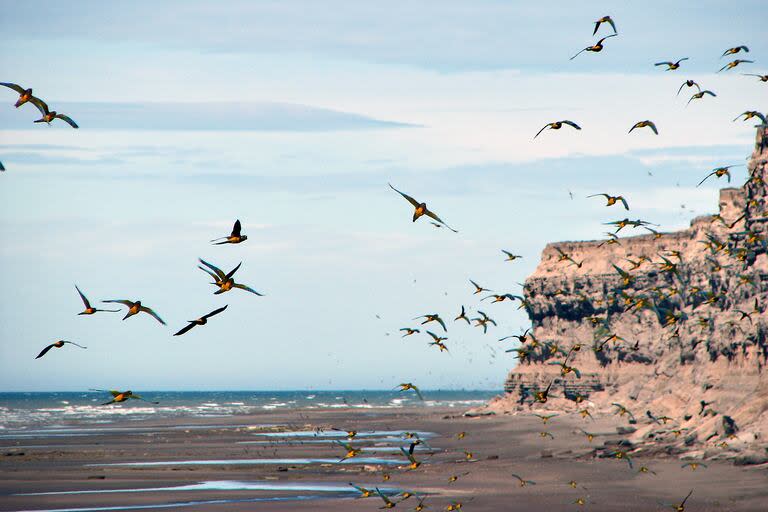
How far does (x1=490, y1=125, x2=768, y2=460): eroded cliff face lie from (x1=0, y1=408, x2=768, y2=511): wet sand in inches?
175

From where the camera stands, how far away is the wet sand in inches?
1316

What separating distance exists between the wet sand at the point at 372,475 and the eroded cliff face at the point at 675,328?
14.6 feet

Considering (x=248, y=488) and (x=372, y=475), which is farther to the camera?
(x=372, y=475)

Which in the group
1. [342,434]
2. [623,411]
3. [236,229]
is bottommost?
[342,434]

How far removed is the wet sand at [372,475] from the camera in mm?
33438

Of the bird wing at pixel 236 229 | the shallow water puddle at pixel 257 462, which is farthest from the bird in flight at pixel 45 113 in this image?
the shallow water puddle at pixel 257 462

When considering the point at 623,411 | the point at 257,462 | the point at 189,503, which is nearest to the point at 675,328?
the point at 623,411

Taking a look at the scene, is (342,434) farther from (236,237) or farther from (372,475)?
(236,237)

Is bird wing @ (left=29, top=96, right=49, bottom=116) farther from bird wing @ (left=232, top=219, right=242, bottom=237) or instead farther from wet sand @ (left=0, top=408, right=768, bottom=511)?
wet sand @ (left=0, top=408, right=768, bottom=511)

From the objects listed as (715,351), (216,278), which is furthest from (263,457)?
(216,278)

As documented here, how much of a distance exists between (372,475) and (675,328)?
33231 mm

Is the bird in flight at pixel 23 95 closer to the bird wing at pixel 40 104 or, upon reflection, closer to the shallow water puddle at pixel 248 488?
the bird wing at pixel 40 104

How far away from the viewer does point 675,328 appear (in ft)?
222

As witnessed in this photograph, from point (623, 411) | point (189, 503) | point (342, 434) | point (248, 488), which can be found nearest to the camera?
point (189, 503)
